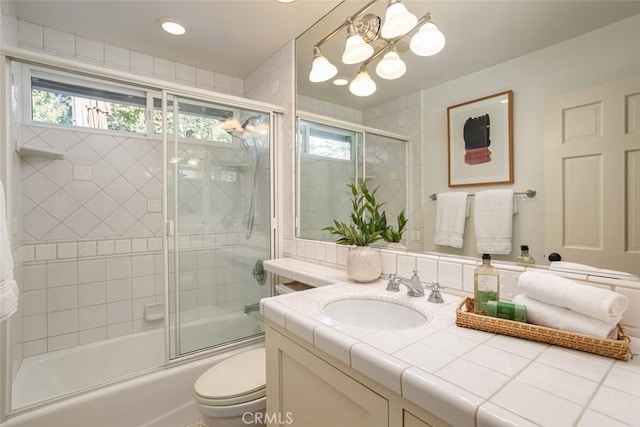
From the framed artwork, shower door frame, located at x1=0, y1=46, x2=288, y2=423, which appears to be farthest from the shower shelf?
the framed artwork

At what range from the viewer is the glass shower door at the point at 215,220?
1.70 m

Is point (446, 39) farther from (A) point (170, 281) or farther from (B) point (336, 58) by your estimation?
(A) point (170, 281)

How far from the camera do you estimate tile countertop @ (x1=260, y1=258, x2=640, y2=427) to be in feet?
1.42

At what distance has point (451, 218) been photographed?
3.65ft

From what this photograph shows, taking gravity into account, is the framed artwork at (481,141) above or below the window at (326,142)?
below

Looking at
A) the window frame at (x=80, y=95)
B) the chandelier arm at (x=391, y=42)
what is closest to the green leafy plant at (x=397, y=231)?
the chandelier arm at (x=391, y=42)

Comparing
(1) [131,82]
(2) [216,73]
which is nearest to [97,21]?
(1) [131,82]

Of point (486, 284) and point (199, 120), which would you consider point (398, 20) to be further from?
point (199, 120)

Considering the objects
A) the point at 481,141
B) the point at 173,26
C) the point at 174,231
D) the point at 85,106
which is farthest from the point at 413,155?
the point at 85,106

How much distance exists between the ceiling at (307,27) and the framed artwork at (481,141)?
15cm

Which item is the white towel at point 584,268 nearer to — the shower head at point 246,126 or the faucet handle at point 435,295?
the faucet handle at point 435,295

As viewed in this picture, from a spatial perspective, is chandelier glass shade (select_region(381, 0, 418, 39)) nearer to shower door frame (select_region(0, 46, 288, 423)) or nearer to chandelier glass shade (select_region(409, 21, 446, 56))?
chandelier glass shade (select_region(409, 21, 446, 56))

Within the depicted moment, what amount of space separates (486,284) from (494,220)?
266 millimetres

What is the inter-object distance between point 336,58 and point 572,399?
1.69 metres
